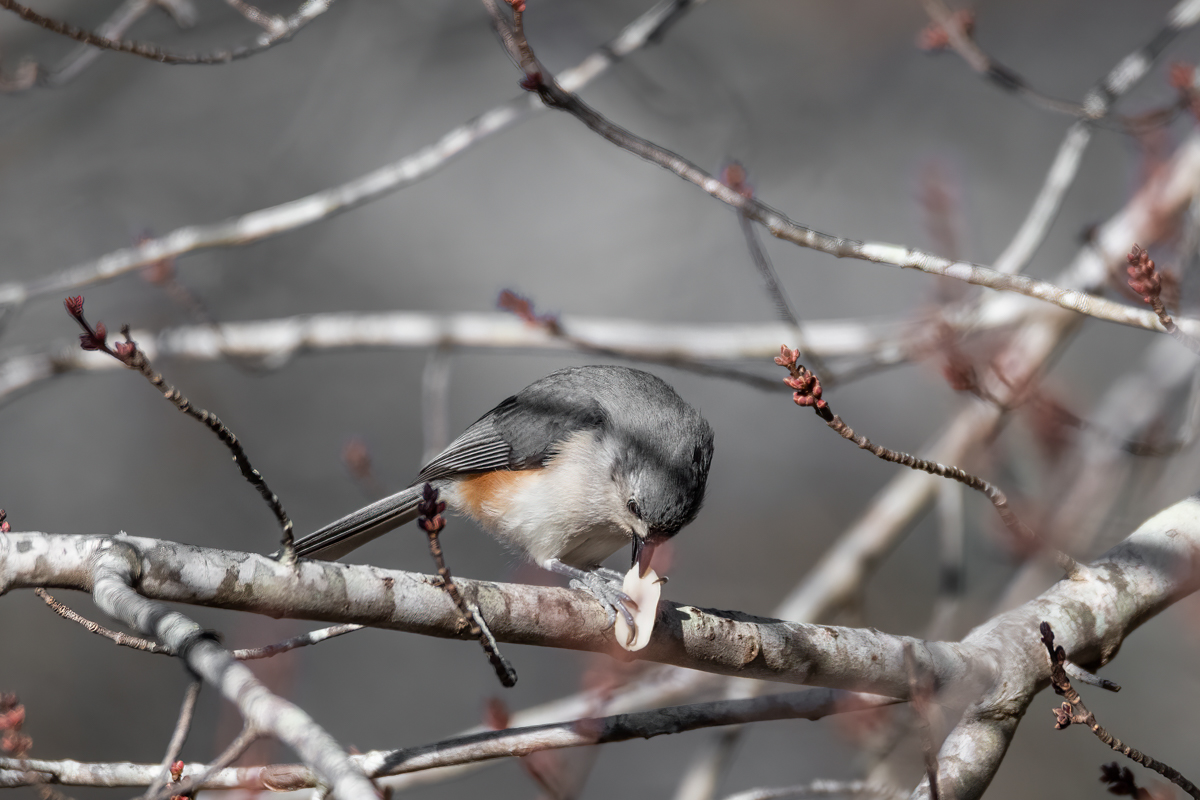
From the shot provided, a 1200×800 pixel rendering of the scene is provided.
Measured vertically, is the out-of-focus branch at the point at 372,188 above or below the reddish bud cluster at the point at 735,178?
above

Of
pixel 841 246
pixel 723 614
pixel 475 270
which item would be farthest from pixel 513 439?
pixel 475 270

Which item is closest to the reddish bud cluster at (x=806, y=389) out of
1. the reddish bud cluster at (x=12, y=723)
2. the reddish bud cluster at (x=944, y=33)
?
the reddish bud cluster at (x=12, y=723)

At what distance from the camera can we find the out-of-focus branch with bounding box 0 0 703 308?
4.21 meters

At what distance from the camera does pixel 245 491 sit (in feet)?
28.0

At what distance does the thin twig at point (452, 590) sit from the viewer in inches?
67.2

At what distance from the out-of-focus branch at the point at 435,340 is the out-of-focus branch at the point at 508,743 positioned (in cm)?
226

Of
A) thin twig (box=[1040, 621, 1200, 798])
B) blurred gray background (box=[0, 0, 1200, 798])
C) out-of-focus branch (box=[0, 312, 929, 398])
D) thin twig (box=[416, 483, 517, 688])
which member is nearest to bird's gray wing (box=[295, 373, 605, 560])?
out-of-focus branch (box=[0, 312, 929, 398])

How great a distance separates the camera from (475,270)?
33.0 ft

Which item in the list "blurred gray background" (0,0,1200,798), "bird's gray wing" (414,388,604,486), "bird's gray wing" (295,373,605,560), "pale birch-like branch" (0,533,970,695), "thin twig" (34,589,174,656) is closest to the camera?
"thin twig" (34,589,174,656)

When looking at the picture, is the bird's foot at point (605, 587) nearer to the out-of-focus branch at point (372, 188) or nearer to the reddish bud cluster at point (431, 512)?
the reddish bud cluster at point (431, 512)

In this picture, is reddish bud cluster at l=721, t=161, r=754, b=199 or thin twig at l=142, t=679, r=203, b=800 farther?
reddish bud cluster at l=721, t=161, r=754, b=199

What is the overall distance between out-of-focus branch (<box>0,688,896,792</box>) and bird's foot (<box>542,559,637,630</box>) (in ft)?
0.86

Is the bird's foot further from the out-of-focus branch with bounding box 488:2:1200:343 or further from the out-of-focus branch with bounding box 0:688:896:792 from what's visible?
the out-of-focus branch with bounding box 488:2:1200:343

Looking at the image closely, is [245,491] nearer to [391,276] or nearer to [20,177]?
[391,276]
